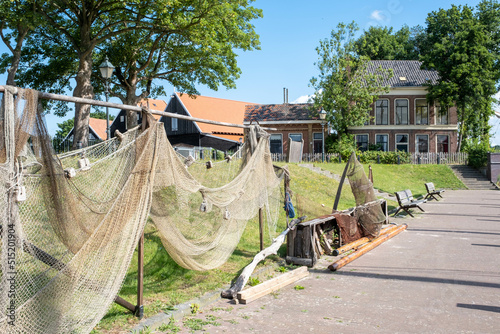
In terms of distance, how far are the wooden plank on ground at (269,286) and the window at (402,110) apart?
110ft

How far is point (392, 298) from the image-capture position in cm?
626

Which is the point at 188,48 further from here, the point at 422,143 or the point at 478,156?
the point at 422,143

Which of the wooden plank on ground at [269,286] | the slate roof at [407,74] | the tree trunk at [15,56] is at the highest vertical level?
the slate roof at [407,74]

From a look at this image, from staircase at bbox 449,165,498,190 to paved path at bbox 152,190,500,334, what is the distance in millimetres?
18845

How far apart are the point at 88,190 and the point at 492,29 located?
4221 centimetres

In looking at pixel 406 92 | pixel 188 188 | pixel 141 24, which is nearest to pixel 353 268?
pixel 188 188

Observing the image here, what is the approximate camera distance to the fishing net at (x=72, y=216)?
3.66 meters

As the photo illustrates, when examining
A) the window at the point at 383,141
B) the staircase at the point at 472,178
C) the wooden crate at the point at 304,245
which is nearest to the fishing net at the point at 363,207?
the wooden crate at the point at 304,245

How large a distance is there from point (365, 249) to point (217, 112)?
3082 centimetres

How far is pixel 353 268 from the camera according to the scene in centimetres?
811

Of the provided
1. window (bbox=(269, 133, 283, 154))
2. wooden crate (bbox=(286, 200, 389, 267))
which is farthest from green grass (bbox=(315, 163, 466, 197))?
wooden crate (bbox=(286, 200, 389, 267))

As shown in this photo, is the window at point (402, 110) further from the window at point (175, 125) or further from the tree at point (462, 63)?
the window at point (175, 125)

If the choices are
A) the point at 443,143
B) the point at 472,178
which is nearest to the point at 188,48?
the point at 472,178

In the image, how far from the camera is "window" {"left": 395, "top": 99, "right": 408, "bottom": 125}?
3803 cm
